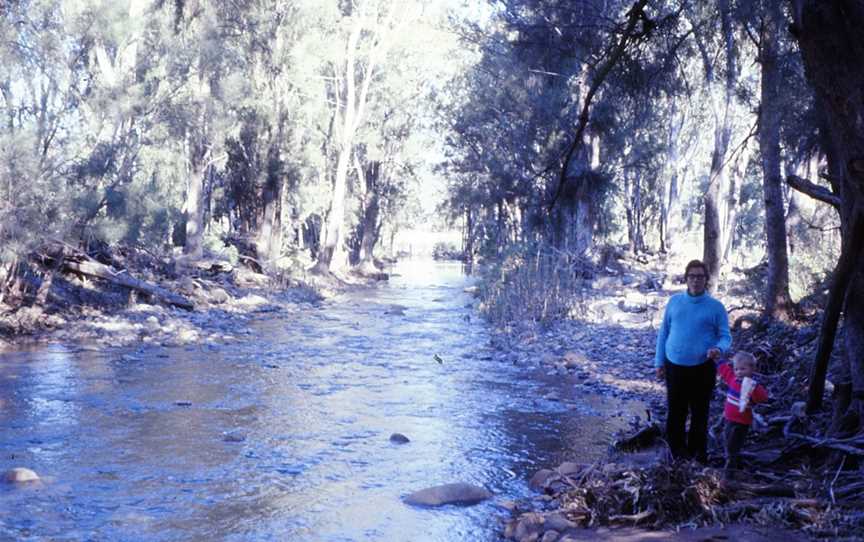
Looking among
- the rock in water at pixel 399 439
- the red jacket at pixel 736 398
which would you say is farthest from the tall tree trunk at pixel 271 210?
the red jacket at pixel 736 398

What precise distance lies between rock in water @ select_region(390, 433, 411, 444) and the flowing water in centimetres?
11

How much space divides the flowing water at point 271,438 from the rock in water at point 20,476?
0.49 feet

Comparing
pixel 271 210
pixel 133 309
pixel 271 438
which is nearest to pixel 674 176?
pixel 271 210

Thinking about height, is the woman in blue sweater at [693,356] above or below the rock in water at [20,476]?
above

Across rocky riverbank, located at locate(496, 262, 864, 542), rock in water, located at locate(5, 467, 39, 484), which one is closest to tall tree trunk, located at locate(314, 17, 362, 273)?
rocky riverbank, located at locate(496, 262, 864, 542)

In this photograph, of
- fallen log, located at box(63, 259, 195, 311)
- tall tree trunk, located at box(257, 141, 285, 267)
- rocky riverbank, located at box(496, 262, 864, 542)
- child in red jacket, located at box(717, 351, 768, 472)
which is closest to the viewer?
rocky riverbank, located at box(496, 262, 864, 542)

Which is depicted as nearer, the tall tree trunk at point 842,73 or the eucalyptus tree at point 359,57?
the tall tree trunk at point 842,73

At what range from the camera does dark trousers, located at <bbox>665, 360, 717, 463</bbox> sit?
6145 millimetres

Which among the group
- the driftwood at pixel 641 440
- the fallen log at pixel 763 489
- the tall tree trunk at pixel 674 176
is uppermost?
the tall tree trunk at pixel 674 176

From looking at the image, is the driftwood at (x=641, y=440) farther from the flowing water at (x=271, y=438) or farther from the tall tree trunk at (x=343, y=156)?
the tall tree trunk at (x=343, y=156)

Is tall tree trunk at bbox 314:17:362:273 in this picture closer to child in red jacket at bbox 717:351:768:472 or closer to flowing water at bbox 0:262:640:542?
flowing water at bbox 0:262:640:542

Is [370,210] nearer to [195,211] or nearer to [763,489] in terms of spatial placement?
[195,211]

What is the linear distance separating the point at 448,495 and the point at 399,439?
199 centimetres

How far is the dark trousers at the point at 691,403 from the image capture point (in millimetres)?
6145
